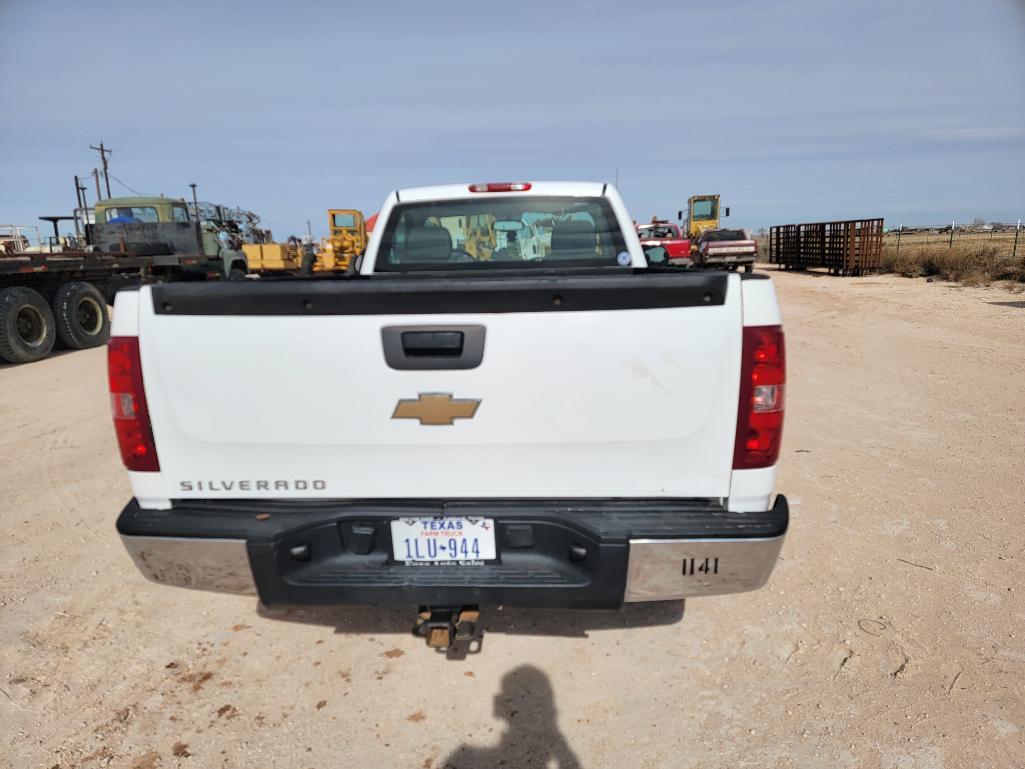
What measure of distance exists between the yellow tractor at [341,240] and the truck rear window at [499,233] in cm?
2078

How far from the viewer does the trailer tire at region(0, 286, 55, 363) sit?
31.2ft

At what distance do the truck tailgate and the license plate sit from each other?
0.34 feet

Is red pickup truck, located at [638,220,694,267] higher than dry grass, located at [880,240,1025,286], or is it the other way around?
red pickup truck, located at [638,220,694,267]

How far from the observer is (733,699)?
250 centimetres

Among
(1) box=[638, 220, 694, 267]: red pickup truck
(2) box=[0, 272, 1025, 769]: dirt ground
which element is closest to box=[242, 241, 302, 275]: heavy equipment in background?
(1) box=[638, 220, 694, 267]: red pickup truck

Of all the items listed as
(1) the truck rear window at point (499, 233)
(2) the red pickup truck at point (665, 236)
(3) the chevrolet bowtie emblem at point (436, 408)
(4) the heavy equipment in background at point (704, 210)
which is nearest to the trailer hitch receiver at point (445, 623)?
(3) the chevrolet bowtie emblem at point (436, 408)

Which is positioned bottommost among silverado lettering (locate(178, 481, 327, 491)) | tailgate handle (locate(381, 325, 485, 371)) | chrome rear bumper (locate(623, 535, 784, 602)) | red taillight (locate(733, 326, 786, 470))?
chrome rear bumper (locate(623, 535, 784, 602))

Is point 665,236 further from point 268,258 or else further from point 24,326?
point 24,326

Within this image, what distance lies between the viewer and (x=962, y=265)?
20.2 metres

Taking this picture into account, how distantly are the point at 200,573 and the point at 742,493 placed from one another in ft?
6.27

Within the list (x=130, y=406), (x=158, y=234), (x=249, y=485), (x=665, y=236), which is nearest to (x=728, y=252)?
(x=665, y=236)

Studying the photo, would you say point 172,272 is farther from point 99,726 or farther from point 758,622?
point 758,622

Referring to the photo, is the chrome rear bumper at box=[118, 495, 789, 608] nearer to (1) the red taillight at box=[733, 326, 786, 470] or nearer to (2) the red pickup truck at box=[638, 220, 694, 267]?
(1) the red taillight at box=[733, 326, 786, 470]

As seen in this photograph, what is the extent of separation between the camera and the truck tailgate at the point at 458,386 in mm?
2029
